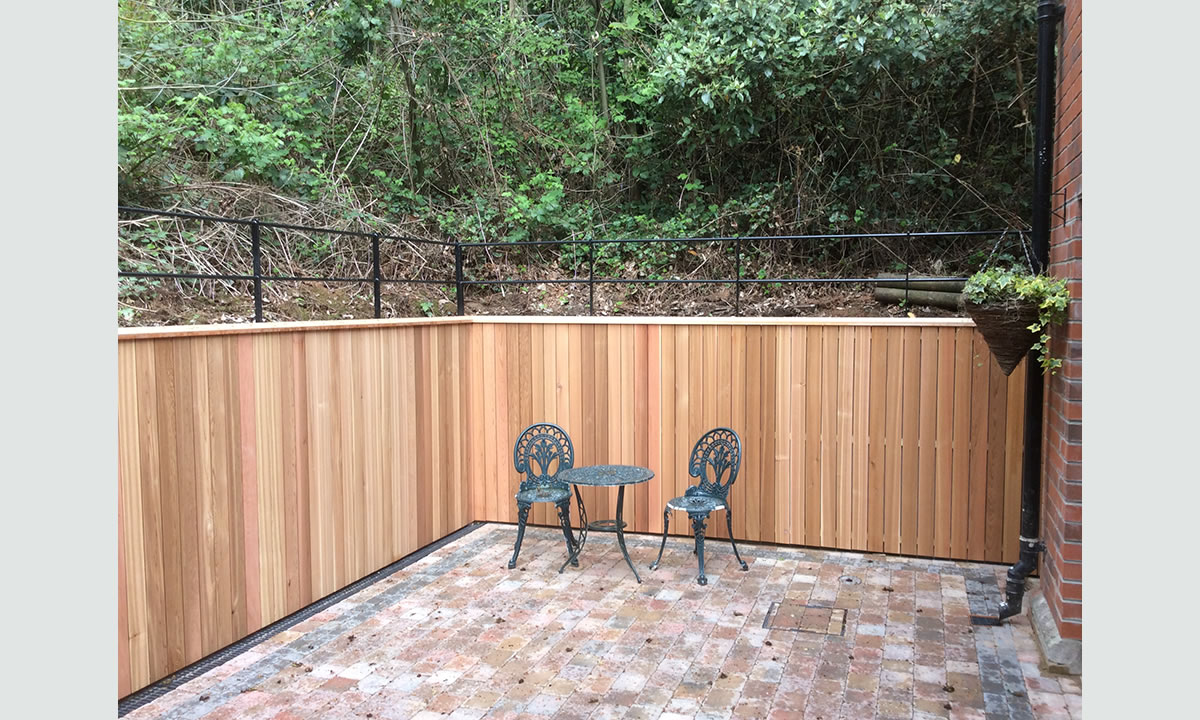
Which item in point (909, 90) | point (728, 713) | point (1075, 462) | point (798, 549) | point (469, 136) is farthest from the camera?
point (469, 136)

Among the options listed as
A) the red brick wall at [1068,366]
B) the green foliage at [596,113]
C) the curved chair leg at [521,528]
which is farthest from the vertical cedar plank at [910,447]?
the green foliage at [596,113]

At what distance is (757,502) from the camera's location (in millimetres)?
5500

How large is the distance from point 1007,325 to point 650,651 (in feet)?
7.73

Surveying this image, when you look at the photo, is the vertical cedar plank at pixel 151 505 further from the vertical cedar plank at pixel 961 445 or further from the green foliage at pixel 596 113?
the vertical cedar plank at pixel 961 445

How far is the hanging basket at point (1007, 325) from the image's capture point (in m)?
3.73

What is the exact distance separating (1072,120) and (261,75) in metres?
7.51

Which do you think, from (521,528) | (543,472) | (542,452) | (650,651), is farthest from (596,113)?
(650,651)

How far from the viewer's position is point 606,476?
5004 millimetres

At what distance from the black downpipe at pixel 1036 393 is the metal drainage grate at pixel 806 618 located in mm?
851

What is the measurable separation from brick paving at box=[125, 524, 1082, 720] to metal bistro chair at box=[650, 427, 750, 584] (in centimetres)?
34

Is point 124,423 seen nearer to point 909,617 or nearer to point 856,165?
point 909,617

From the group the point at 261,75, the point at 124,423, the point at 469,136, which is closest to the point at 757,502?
the point at 124,423

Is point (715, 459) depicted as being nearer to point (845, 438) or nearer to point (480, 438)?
point (845, 438)

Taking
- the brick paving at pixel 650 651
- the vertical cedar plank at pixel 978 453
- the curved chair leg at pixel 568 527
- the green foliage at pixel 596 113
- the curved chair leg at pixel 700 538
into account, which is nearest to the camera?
the brick paving at pixel 650 651
